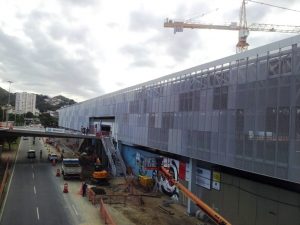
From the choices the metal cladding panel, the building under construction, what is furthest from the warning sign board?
the metal cladding panel

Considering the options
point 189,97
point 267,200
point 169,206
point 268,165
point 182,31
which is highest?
point 182,31

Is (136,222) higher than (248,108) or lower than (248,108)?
lower

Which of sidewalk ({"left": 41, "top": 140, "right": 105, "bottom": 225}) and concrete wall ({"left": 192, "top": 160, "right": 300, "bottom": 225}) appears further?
sidewalk ({"left": 41, "top": 140, "right": 105, "bottom": 225})

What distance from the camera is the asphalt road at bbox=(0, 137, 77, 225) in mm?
28453

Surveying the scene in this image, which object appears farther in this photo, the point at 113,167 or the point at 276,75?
the point at 113,167

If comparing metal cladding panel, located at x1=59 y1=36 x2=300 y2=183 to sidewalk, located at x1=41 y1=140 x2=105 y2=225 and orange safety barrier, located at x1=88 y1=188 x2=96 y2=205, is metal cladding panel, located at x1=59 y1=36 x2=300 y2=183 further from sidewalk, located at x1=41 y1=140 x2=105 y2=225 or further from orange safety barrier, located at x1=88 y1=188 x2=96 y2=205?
sidewalk, located at x1=41 y1=140 x2=105 y2=225

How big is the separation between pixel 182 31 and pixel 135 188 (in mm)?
63202

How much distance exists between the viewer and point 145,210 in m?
32.7

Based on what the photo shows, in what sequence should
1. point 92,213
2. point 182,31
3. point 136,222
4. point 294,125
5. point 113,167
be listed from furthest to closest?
point 182,31
point 113,167
point 92,213
point 136,222
point 294,125

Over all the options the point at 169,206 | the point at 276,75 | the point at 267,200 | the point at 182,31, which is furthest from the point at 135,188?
the point at 182,31

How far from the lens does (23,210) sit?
1225 inches

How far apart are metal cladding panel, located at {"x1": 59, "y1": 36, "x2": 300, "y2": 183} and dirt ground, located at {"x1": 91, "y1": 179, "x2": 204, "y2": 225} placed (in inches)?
195

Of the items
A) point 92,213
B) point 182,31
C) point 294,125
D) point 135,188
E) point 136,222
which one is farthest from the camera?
point 182,31

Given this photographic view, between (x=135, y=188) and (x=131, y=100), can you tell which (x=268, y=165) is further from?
(x=131, y=100)
